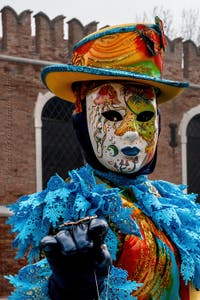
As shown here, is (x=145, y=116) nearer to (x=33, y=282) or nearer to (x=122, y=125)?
(x=122, y=125)

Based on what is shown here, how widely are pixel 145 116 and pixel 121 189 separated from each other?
311mm

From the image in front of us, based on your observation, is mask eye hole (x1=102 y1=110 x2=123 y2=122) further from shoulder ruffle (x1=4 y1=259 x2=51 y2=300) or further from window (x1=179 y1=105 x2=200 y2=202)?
window (x1=179 y1=105 x2=200 y2=202)

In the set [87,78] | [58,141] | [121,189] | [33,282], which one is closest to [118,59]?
[87,78]

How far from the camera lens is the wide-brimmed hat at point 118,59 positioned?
3.27 meters

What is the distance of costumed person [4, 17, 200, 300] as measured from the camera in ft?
9.87

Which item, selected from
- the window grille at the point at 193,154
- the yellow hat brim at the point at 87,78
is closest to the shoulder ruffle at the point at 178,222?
the yellow hat brim at the point at 87,78

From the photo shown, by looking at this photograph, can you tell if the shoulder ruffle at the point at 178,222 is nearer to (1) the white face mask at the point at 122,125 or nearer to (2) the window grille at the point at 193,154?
(1) the white face mask at the point at 122,125

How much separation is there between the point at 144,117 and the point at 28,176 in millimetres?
9401

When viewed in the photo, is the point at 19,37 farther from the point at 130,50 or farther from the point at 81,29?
the point at 130,50

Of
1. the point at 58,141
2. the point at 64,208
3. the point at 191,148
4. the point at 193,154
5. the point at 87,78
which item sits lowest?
the point at 193,154

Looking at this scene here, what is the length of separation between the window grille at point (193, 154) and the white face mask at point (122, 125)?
1125cm

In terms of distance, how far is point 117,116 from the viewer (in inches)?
131

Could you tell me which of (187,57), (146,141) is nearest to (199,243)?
(146,141)

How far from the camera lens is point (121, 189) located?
333 cm
